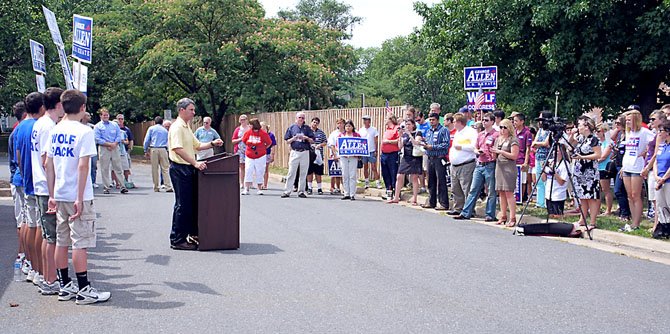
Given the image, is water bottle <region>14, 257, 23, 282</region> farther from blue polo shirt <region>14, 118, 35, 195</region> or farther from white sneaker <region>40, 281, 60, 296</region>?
blue polo shirt <region>14, 118, 35, 195</region>

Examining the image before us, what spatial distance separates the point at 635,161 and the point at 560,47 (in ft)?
19.4

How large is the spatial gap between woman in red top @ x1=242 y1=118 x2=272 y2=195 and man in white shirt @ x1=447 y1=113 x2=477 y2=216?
5450 millimetres

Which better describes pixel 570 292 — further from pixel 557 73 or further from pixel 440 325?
pixel 557 73

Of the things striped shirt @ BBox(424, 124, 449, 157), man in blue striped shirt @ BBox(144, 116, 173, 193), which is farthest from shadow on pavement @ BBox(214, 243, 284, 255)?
man in blue striped shirt @ BBox(144, 116, 173, 193)

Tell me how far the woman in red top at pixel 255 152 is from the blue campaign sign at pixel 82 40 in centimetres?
537

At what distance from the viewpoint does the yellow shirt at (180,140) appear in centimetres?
938

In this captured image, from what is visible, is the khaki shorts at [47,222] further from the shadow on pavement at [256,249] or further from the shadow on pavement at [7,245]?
the shadow on pavement at [256,249]

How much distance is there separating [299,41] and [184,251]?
25.5m

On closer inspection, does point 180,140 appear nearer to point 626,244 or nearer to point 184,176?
point 184,176

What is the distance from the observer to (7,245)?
10.1 metres

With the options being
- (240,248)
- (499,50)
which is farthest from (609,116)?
(240,248)

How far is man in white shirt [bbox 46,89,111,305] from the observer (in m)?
6.57

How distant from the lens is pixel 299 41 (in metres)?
34.0

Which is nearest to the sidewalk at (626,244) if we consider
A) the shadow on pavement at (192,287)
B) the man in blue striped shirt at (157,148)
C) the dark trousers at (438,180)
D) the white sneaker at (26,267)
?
the dark trousers at (438,180)
